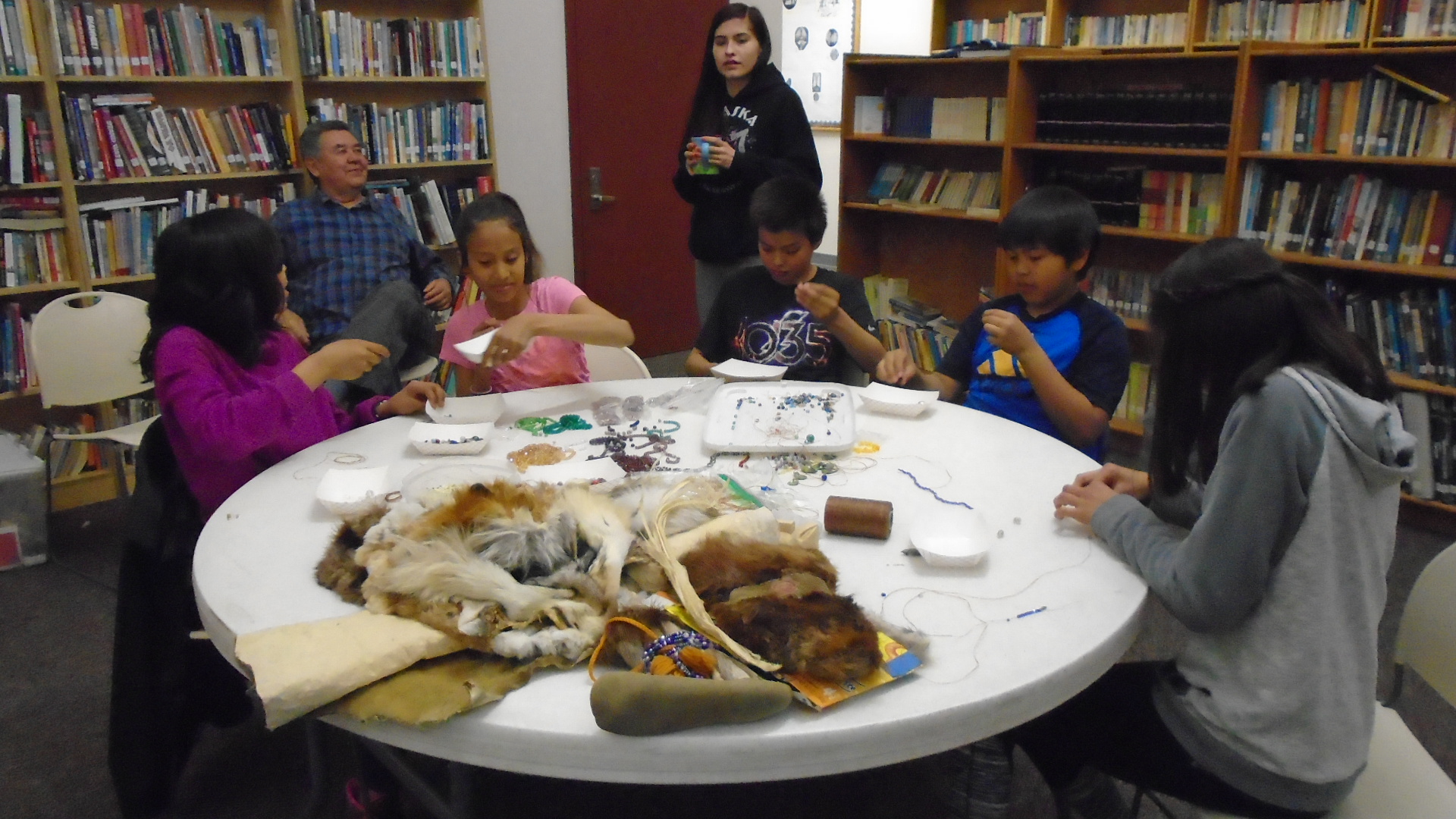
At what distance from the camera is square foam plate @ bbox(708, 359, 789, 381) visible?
1992 mm

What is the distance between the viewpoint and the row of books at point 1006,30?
14.7 ft

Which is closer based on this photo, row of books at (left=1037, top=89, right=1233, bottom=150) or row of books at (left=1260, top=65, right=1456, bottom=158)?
row of books at (left=1260, top=65, right=1456, bottom=158)

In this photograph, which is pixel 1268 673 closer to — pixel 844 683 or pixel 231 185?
pixel 844 683

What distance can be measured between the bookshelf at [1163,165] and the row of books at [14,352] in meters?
3.29

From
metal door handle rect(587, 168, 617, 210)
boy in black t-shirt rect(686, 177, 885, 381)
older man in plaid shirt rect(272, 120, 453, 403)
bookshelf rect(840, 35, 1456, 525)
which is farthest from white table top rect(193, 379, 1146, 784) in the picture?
metal door handle rect(587, 168, 617, 210)

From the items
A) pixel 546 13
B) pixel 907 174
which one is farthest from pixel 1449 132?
pixel 546 13

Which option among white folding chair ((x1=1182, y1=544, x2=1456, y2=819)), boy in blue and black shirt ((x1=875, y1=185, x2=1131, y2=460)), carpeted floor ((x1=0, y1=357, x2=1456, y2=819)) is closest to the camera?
white folding chair ((x1=1182, y1=544, x2=1456, y2=819))

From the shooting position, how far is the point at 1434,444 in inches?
119

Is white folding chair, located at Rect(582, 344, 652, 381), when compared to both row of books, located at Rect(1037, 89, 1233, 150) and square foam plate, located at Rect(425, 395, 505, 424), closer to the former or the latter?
square foam plate, located at Rect(425, 395, 505, 424)

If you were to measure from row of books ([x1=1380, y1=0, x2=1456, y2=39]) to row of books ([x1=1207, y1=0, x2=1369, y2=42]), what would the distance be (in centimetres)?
19

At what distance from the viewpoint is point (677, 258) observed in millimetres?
4996

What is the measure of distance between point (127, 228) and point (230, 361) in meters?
2.06

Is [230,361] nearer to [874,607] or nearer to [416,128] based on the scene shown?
[874,607]

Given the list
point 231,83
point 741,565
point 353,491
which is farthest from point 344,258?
point 741,565
